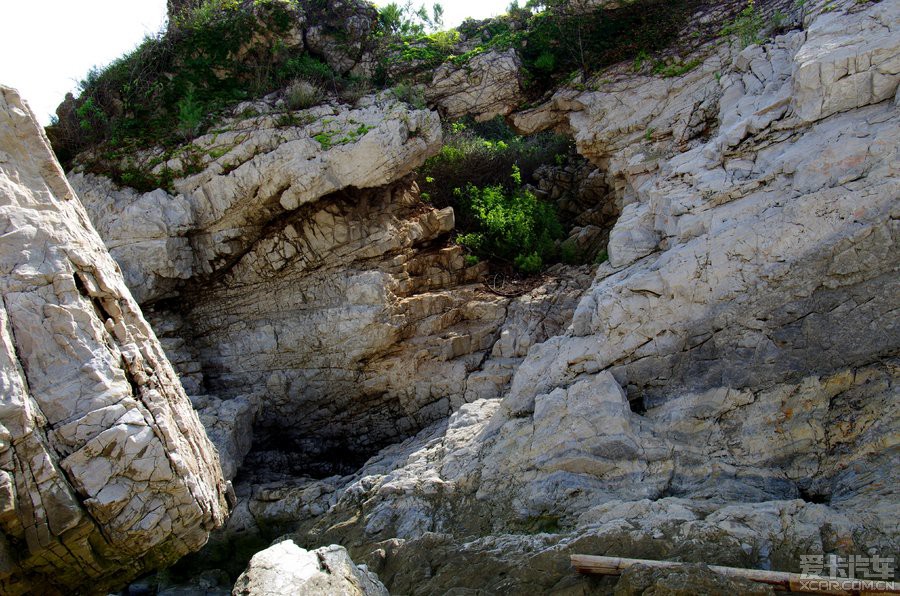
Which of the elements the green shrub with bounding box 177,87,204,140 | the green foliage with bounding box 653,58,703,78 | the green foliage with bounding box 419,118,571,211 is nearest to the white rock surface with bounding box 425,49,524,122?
the green foliage with bounding box 419,118,571,211

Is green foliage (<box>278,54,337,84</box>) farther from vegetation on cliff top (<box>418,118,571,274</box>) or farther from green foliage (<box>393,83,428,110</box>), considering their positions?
vegetation on cliff top (<box>418,118,571,274</box>)

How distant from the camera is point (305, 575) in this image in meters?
6.58

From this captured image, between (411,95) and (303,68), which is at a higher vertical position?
(303,68)

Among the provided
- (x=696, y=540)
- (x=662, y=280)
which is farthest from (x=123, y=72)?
(x=696, y=540)

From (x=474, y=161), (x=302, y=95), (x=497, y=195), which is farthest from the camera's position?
(x=474, y=161)

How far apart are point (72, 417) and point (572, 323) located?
607cm

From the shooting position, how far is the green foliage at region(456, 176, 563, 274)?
13.5 m

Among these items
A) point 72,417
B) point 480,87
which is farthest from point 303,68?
point 72,417

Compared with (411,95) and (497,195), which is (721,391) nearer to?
(497,195)

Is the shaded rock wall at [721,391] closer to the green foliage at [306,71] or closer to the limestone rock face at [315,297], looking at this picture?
the limestone rock face at [315,297]

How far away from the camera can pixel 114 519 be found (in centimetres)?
676

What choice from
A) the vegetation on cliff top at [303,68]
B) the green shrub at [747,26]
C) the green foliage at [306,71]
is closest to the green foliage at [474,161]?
the vegetation on cliff top at [303,68]

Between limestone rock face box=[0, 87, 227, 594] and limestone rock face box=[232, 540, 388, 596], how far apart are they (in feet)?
3.71

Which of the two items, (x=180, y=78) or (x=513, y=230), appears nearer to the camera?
(x=180, y=78)
